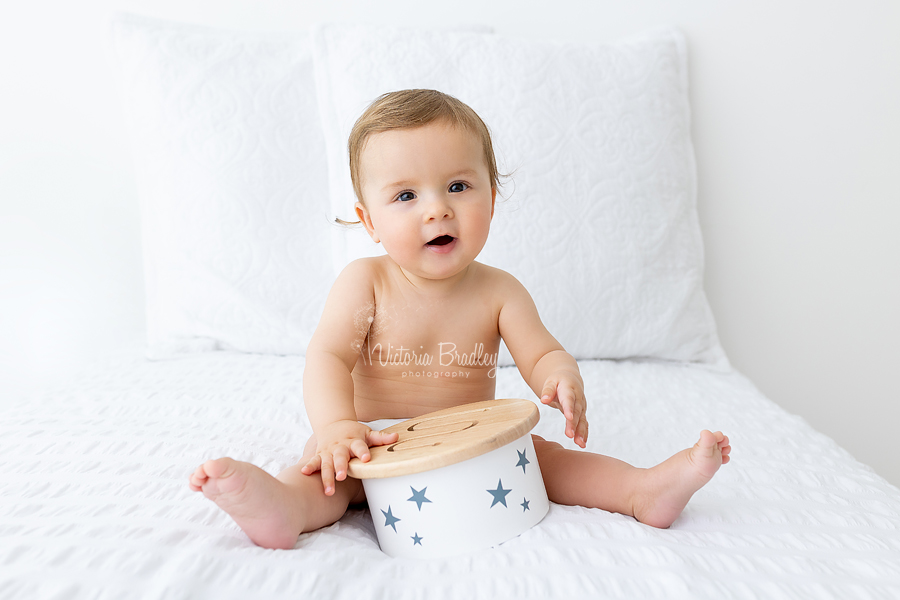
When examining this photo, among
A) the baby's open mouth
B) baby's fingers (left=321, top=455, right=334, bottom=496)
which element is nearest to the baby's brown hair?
the baby's open mouth

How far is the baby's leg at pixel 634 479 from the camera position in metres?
0.60

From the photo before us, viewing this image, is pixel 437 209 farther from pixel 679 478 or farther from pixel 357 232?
pixel 357 232

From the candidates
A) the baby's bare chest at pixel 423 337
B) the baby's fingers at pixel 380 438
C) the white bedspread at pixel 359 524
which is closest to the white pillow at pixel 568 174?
the white bedspread at pixel 359 524

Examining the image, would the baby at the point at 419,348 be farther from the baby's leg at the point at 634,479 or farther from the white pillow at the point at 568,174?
the white pillow at the point at 568,174

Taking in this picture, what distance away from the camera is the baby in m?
0.60

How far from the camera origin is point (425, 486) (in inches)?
22.6

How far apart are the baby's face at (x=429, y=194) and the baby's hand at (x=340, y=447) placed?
0.69ft

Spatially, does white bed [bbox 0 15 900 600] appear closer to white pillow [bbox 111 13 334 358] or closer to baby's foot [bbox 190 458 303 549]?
white pillow [bbox 111 13 334 358]

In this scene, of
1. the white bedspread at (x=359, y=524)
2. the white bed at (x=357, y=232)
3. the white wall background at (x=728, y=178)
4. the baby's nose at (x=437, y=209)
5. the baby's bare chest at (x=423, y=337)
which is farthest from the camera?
the white wall background at (x=728, y=178)

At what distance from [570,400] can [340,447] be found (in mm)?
247

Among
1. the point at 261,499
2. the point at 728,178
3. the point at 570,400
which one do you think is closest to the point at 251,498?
the point at 261,499

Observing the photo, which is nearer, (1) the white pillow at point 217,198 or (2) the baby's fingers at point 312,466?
(2) the baby's fingers at point 312,466

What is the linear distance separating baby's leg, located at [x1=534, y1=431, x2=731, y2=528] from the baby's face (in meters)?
0.26

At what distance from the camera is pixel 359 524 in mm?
671
